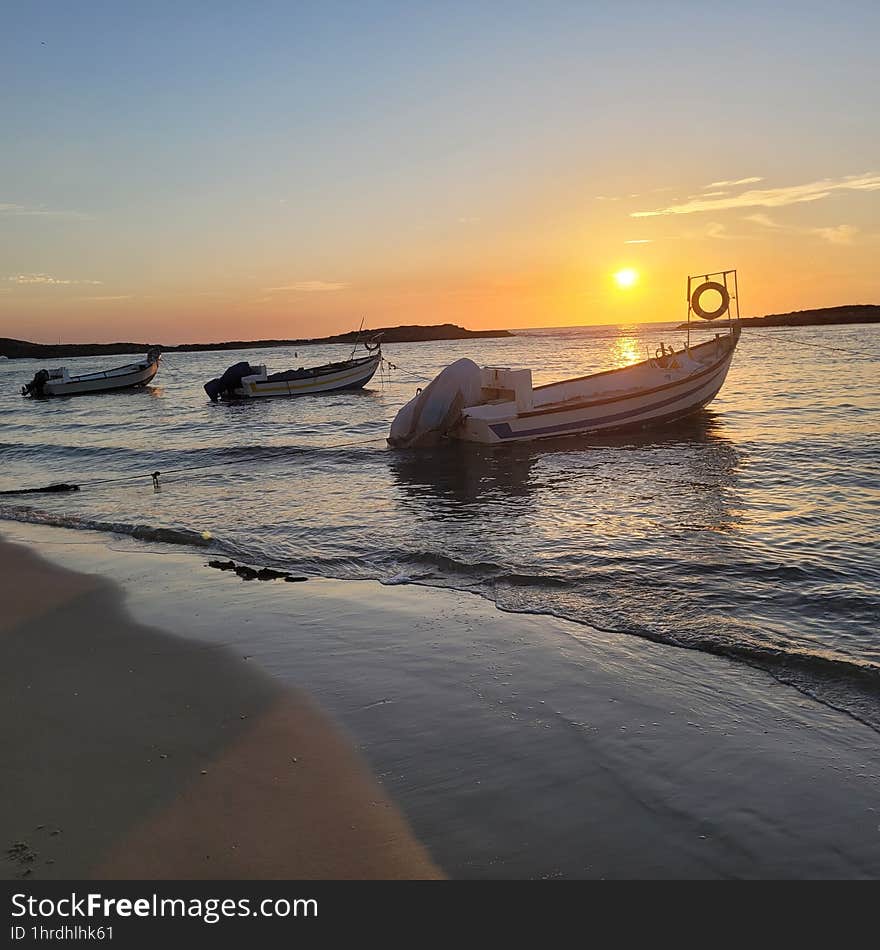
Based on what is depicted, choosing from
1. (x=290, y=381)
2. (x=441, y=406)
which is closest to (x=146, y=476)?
(x=441, y=406)

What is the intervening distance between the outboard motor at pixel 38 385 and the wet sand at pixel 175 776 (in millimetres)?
48558

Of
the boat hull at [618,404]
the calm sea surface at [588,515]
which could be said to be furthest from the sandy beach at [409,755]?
the boat hull at [618,404]

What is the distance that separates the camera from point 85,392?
51.1m

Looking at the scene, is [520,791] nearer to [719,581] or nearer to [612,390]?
[719,581]

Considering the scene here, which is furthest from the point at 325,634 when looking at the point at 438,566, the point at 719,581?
the point at 719,581

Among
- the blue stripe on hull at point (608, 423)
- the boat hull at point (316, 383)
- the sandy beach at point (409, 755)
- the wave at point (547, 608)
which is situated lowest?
the wave at point (547, 608)

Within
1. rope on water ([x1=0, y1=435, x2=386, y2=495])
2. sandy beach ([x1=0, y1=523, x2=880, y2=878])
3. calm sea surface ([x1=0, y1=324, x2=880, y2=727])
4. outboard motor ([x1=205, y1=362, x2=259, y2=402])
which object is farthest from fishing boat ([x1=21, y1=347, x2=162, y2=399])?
sandy beach ([x1=0, y1=523, x2=880, y2=878])

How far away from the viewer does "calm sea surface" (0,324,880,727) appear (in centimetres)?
712

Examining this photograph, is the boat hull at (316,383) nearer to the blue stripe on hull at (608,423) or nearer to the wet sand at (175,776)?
the blue stripe on hull at (608,423)

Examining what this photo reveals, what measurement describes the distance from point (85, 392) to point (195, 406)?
49.8ft

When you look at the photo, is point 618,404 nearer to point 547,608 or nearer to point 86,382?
point 547,608

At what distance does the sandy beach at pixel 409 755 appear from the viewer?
3.56 m

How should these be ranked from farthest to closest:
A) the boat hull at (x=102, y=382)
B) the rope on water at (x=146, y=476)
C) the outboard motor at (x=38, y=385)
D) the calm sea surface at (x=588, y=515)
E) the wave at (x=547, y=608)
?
1. the boat hull at (x=102, y=382)
2. the outboard motor at (x=38, y=385)
3. the rope on water at (x=146, y=476)
4. the calm sea surface at (x=588, y=515)
5. the wave at (x=547, y=608)

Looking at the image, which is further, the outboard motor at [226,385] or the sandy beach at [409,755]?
the outboard motor at [226,385]
